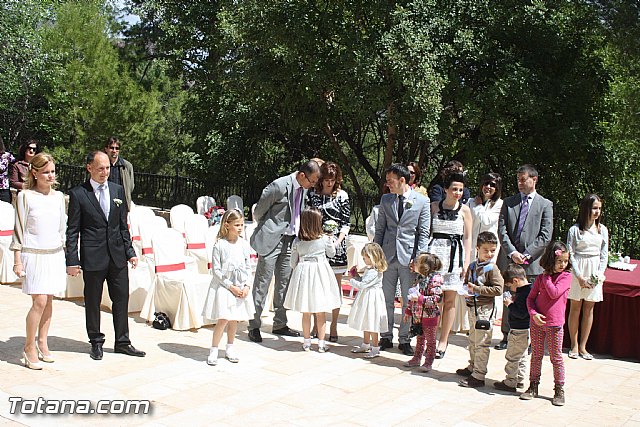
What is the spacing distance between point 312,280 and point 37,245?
8.97 feet

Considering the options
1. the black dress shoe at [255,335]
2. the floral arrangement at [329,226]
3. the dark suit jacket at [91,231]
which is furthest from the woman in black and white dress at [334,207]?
the dark suit jacket at [91,231]

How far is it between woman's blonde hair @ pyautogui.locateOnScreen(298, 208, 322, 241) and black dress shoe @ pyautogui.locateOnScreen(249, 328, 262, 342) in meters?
1.27

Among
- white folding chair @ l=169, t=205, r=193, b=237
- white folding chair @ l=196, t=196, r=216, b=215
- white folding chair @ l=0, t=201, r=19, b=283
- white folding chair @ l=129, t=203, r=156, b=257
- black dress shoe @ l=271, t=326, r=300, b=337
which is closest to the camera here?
black dress shoe @ l=271, t=326, r=300, b=337

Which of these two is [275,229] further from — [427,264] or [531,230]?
[531,230]

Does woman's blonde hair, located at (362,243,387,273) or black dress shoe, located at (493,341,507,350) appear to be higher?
woman's blonde hair, located at (362,243,387,273)

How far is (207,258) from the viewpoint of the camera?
1086 cm

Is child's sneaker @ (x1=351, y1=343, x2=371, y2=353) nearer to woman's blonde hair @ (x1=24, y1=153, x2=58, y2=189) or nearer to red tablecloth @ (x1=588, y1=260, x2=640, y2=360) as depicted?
red tablecloth @ (x1=588, y1=260, x2=640, y2=360)

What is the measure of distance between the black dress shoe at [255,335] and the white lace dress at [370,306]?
1.16 metres

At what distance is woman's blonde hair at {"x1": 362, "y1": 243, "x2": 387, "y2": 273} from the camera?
7742mm

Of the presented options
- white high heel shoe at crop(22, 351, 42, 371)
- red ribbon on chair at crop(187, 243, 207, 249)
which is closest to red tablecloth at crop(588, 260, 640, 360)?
red ribbon on chair at crop(187, 243, 207, 249)

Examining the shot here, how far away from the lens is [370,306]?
25.5 feet

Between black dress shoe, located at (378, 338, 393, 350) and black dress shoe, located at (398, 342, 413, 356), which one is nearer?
black dress shoe, located at (398, 342, 413, 356)

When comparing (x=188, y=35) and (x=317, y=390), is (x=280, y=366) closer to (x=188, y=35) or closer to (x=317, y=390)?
(x=317, y=390)

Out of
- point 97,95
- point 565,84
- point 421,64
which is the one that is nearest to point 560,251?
point 421,64
